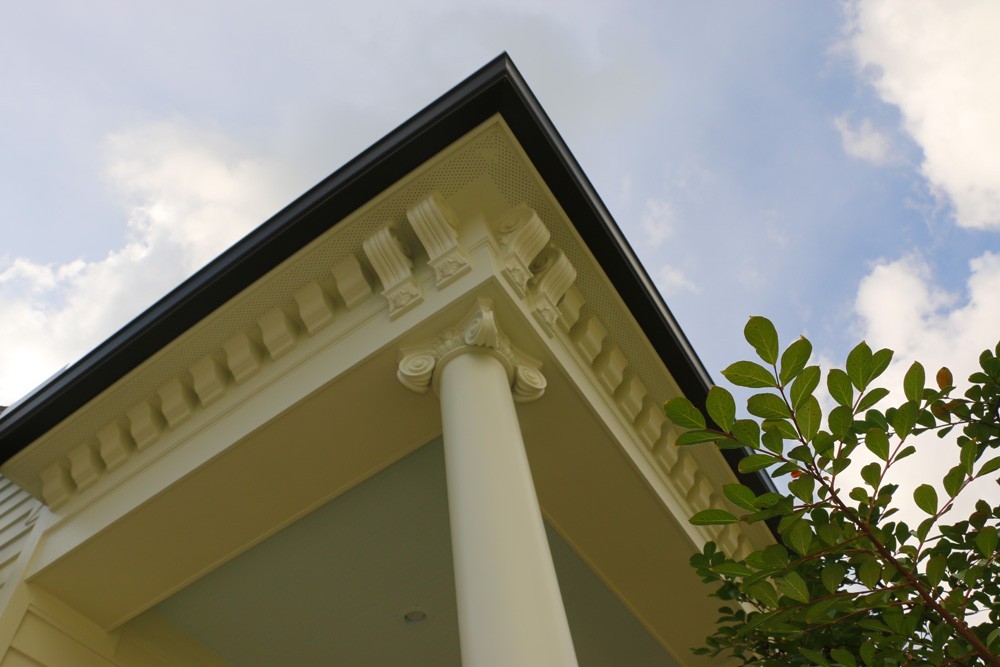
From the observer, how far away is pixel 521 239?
185 inches

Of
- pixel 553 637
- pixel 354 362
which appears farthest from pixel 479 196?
pixel 553 637

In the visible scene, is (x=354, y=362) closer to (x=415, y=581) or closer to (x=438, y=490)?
(x=438, y=490)

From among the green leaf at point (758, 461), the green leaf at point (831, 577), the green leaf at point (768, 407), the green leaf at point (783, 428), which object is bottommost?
the green leaf at point (831, 577)

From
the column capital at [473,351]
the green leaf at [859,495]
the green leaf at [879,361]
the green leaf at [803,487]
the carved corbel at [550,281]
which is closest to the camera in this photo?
the green leaf at [879,361]

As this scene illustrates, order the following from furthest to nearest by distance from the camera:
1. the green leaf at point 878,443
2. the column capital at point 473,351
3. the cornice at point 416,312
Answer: the cornice at point 416,312, the column capital at point 473,351, the green leaf at point 878,443

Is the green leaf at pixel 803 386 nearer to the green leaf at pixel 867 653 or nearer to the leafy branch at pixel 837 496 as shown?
the leafy branch at pixel 837 496

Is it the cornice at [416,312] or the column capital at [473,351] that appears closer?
the column capital at [473,351]

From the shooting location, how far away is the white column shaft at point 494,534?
9.70 feet

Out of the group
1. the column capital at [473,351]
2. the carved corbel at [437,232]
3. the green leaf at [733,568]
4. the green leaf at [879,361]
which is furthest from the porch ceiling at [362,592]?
the green leaf at [879,361]

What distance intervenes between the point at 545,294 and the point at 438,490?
5.23 ft

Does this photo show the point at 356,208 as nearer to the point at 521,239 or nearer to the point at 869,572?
the point at 521,239

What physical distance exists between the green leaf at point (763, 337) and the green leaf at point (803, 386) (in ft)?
0.44

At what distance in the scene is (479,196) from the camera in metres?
4.75

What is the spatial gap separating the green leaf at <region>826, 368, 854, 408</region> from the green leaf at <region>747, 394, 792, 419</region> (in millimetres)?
163
